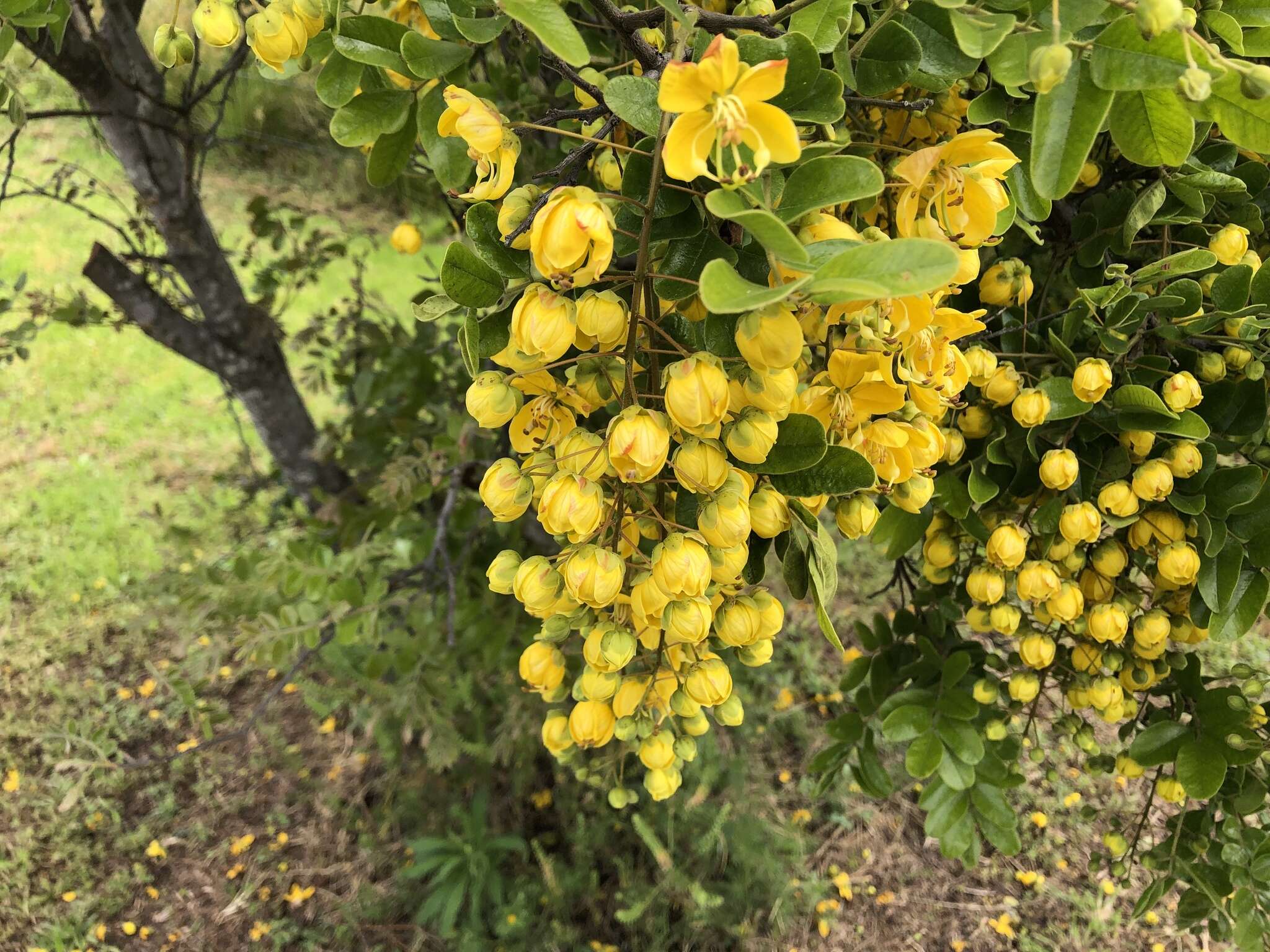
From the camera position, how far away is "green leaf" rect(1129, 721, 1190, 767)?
1073mm

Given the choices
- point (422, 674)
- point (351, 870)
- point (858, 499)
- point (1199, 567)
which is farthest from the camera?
point (351, 870)

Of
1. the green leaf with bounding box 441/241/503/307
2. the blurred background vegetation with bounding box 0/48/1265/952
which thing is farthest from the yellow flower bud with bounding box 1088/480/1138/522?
the blurred background vegetation with bounding box 0/48/1265/952

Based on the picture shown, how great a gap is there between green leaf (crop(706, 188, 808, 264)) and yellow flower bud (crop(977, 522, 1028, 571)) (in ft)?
2.06

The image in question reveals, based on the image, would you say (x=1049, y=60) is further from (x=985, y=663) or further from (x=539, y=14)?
(x=985, y=663)

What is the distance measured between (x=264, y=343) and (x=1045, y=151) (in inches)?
79.4

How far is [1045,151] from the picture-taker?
0.60 m

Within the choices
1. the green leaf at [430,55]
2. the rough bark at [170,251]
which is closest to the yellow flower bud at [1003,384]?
the green leaf at [430,55]

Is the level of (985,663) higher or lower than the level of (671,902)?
higher

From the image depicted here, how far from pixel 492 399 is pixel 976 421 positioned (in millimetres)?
637

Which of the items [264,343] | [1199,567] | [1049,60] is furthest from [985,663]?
[264,343]

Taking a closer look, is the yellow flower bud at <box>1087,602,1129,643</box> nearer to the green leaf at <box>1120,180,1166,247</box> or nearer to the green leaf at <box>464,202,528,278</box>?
the green leaf at <box>1120,180,1166,247</box>

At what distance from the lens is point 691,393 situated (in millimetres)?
541

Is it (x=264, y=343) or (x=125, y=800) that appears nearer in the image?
(x=264, y=343)

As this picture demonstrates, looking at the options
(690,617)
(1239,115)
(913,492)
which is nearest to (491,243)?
(690,617)
